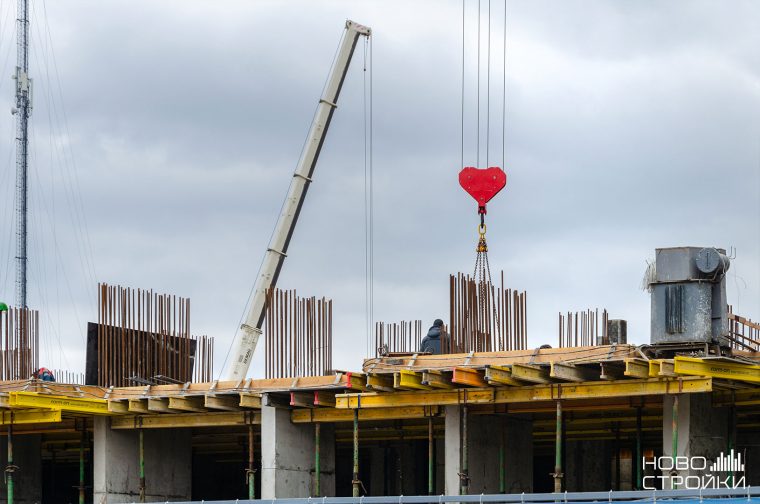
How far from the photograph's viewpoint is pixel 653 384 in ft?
89.2

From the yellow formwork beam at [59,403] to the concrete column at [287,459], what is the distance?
4.27 m

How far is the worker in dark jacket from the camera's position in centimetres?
3133

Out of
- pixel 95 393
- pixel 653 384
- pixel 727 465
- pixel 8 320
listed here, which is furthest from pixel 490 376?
pixel 8 320

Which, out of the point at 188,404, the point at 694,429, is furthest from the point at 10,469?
the point at 694,429

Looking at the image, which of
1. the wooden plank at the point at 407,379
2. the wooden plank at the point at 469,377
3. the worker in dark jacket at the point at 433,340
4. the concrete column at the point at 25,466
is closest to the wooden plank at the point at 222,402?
the worker in dark jacket at the point at 433,340

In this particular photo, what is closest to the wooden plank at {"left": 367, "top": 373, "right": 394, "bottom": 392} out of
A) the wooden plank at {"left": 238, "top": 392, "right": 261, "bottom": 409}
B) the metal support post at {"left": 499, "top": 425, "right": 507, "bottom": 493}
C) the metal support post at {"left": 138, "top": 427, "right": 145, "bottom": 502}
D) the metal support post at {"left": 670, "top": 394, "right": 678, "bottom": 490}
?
the metal support post at {"left": 499, "top": 425, "right": 507, "bottom": 493}

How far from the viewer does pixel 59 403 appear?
33.7m

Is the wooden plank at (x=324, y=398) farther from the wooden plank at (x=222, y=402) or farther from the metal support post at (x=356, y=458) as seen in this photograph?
the wooden plank at (x=222, y=402)

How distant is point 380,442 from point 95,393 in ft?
40.5

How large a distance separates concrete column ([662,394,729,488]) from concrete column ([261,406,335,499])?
8980 mm

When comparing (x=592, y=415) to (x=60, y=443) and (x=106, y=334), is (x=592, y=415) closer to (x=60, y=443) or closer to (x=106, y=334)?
(x=106, y=334)

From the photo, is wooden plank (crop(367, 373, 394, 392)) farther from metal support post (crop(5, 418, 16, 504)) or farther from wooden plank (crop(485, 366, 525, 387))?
metal support post (crop(5, 418, 16, 504))

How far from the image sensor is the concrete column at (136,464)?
35.5 metres

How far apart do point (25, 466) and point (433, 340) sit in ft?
47.1
